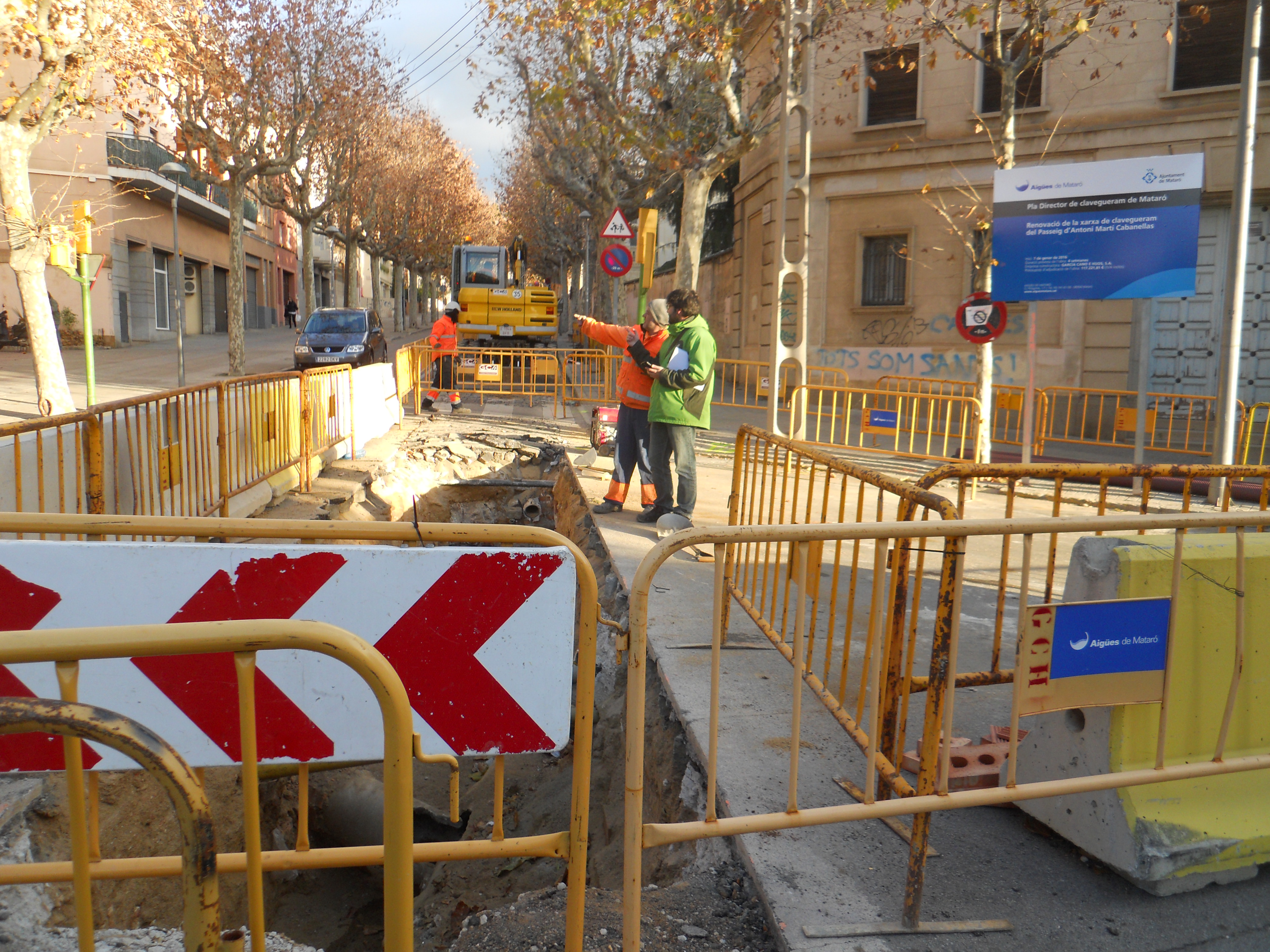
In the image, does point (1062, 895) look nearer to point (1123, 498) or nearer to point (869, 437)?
point (1123, 498)

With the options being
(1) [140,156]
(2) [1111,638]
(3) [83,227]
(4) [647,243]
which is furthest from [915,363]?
(1) [140,156]

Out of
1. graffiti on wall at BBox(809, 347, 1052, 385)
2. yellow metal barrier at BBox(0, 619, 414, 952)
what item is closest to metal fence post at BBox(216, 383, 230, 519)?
yellow metal barrier at BBox(0, 619, 414, 952)

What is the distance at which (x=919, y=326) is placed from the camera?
59.7ft

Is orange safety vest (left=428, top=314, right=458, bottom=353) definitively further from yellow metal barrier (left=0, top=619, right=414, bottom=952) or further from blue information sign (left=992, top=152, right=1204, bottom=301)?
yellow metal barrier (left=0, top=619, right=414, bottom=952)

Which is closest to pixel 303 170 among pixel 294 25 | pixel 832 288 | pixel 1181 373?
pixel 294 25

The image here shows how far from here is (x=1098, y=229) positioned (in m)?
8.51

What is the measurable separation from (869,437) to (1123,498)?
4.00 metres

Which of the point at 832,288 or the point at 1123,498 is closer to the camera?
the point at 1123,498

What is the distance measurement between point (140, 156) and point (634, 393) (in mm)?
30400

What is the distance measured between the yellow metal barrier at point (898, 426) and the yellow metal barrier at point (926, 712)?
22.1ft

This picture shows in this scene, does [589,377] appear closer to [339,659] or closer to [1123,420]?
[1123,420]

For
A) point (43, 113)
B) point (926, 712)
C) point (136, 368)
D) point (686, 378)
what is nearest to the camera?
point (926, 712)

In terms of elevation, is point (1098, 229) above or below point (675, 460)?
above

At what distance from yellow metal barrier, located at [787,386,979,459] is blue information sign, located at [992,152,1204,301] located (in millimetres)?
2168
